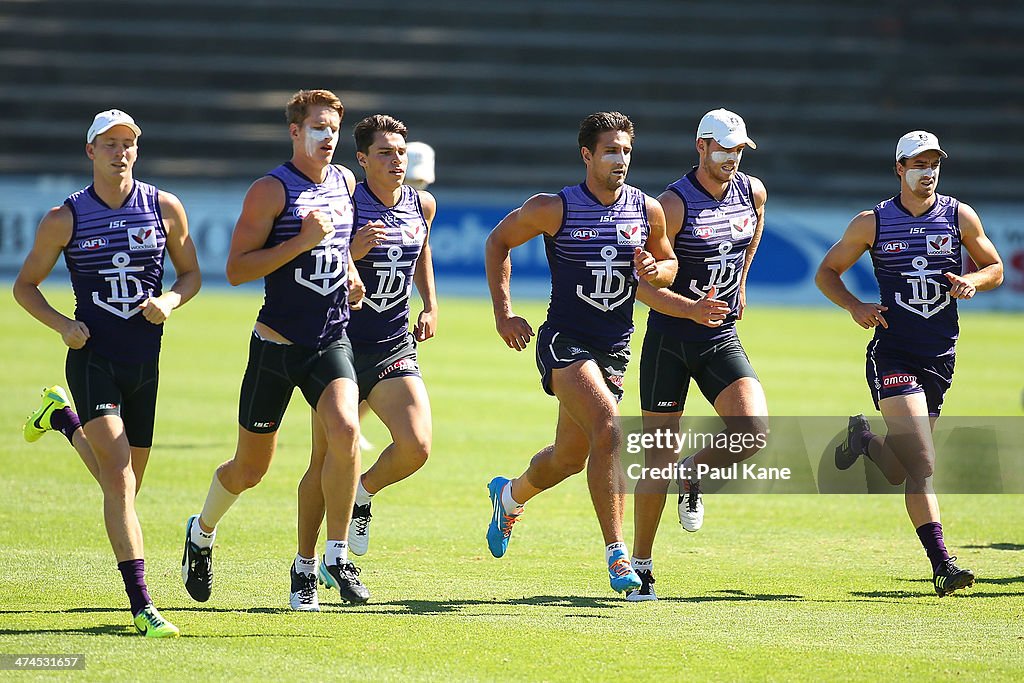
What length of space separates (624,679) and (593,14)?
117ft

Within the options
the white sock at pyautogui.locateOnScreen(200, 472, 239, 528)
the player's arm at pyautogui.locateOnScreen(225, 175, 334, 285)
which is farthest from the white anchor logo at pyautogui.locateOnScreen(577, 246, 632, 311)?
the white sock at pyautogui.locateOnScreen(200, 472, 239, 528)

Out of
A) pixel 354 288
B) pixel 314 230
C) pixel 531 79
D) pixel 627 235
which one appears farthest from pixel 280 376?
pixel 531 79

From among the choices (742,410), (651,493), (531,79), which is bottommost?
(651,493)

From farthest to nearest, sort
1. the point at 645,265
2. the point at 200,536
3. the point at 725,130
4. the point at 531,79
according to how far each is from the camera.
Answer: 1. the point at 531,79
2. the point at 725,130
3. the point at 645,265
4. the point at 200,536

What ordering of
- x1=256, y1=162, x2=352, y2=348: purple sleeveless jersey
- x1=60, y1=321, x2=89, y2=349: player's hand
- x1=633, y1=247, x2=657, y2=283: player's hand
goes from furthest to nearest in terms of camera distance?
x1=633, y1=247, x2=657, y2=283: player's hand → x1=256, y1=162, x2=352, y2=348: purple sleeveless jersey → x1=60, y1=321, x2=89, y2=349: player's hand

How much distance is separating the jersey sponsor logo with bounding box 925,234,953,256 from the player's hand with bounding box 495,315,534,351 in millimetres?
2366

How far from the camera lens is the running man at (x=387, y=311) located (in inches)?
304

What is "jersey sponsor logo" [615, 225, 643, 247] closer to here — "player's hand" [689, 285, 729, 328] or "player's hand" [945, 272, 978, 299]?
"player's hand" [689, 285, 729, 328]

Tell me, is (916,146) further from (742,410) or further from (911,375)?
(742,410)

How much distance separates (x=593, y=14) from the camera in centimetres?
3969

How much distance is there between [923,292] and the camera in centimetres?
808

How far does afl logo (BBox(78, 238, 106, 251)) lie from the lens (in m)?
6.74

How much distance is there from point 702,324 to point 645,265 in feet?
2.03

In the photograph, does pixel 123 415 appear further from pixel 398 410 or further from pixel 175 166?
pixel 175 166
